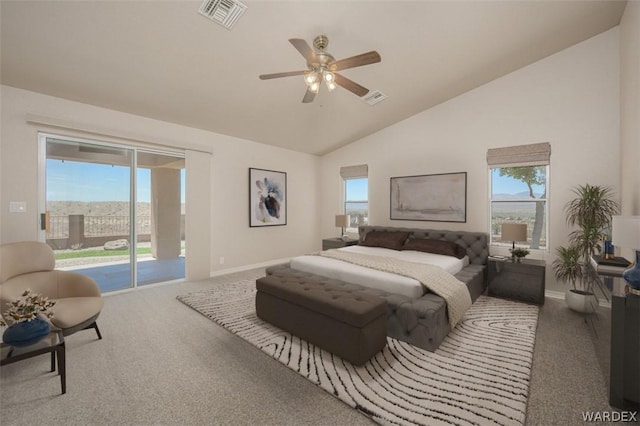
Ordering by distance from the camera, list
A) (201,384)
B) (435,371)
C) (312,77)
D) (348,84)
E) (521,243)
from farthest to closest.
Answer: (521,243) < (348,84) < (312,77) < (435,371) < (201,384)

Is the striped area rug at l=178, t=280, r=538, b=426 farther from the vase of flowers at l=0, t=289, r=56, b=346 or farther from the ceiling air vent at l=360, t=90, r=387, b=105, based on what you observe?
the ceiling air vent at l=360, t=90, r=387, b=105

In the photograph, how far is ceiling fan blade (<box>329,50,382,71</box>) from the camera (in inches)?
91.3

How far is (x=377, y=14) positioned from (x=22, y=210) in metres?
4.67

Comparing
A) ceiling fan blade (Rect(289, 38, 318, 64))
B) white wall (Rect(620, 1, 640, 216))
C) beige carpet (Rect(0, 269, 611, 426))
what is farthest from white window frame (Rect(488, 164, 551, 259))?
ceiling fan blade (Rect(289, 38, 318, 64))

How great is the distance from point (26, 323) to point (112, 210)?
259cm

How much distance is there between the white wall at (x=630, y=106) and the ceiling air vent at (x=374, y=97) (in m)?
2.66

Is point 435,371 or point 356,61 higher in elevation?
point 356,61

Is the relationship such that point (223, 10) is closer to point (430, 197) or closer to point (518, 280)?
point (430, 197)

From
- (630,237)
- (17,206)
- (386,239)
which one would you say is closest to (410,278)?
(630,237)

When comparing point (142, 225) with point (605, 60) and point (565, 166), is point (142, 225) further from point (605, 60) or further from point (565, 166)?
point (605, 60)

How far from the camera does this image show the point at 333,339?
224 centimetres

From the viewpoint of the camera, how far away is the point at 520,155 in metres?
3.93

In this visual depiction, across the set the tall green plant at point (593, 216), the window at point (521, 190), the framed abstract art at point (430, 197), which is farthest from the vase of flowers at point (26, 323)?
the tall green plant at point (593, 216)

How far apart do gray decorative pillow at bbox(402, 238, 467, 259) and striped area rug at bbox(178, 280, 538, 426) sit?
1.08m
